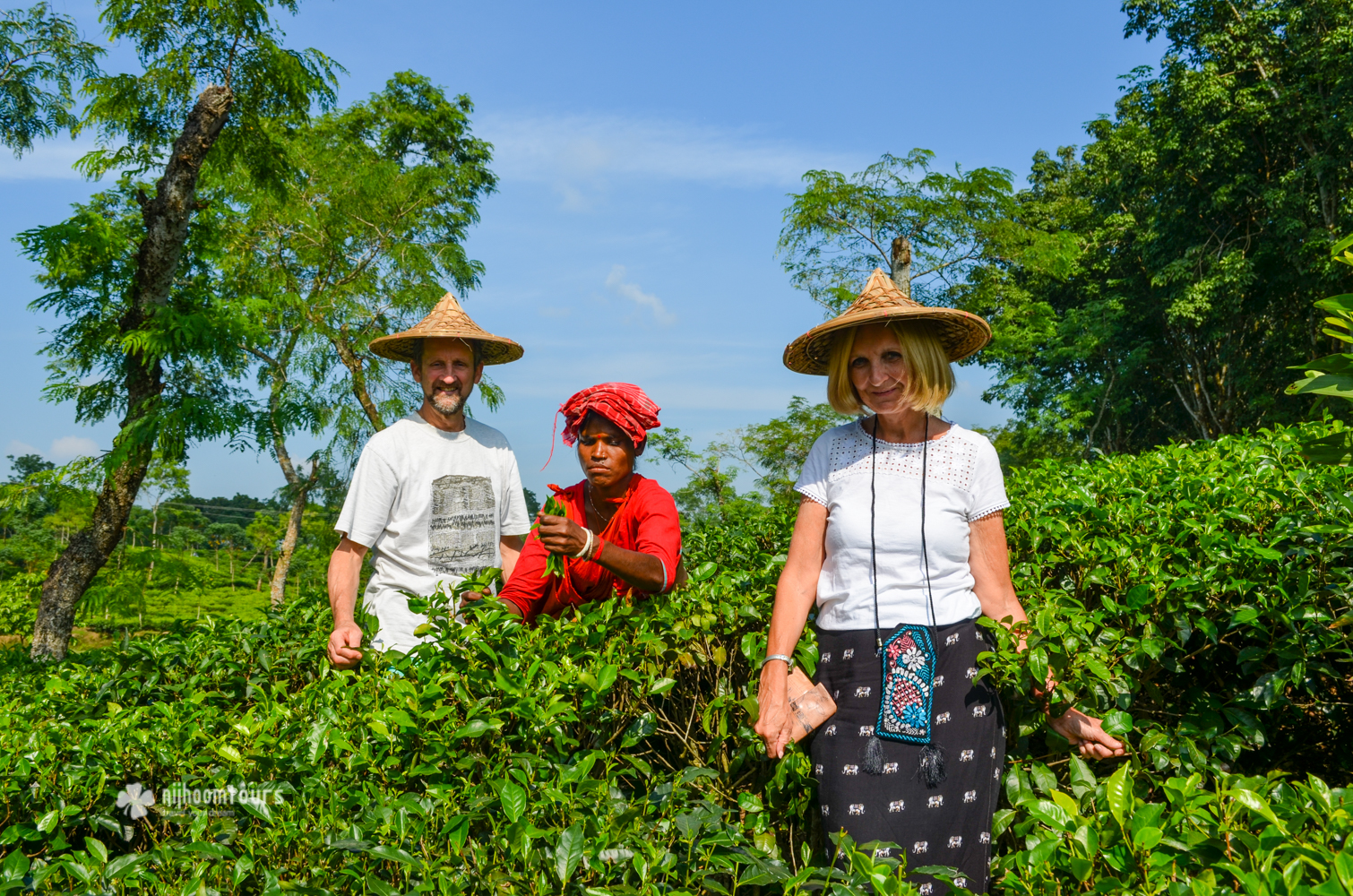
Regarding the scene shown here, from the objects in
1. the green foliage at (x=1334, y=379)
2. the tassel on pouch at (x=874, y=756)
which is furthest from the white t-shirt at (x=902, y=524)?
the green foliage at (x=1334, y=379)

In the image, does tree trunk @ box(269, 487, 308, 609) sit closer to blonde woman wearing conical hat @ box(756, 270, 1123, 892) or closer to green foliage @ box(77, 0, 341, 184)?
green foliage @ box(77, 0, 341, 184)

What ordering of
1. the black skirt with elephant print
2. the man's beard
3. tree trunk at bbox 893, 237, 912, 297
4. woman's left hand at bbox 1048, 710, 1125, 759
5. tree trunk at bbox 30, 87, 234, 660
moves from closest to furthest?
the black skirt with elephant print
woman's left hand at bbox 1048, 710, 1125, 759
the man's beard
tree trunk at bbox 30, 87, 234, 660
tree trunk at bbox 893, 237, 912, 297

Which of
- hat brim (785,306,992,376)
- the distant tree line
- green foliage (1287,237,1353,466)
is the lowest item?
green foliage (1287,237,1353,466)

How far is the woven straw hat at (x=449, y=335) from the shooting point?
11.7 feet

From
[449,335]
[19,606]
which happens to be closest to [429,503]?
[449,335]

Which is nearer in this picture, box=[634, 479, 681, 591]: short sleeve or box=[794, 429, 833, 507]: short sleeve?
box=[794, 429, 833, 507]: short sleeve

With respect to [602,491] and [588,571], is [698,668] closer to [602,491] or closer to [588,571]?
[588,571]

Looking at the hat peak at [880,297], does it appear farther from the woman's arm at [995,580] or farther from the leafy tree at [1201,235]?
the leafy tree at [1201,235]

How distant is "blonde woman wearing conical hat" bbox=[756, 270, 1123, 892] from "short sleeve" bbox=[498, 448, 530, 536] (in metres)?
1.46

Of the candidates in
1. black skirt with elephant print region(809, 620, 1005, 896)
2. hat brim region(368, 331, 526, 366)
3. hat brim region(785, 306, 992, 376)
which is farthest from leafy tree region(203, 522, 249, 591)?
black skirt with elephant print region(809, 620, 1005, 896)

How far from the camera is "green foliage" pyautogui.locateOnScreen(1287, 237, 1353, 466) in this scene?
5.73 feet

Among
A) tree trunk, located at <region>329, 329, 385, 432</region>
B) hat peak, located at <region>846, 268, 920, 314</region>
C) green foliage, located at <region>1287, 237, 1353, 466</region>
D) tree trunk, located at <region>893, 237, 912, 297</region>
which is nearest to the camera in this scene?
green foliage, located at <region>1287, 237, 1353, 466</region>

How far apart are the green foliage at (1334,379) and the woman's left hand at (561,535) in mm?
1801

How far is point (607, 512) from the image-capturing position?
313cm
